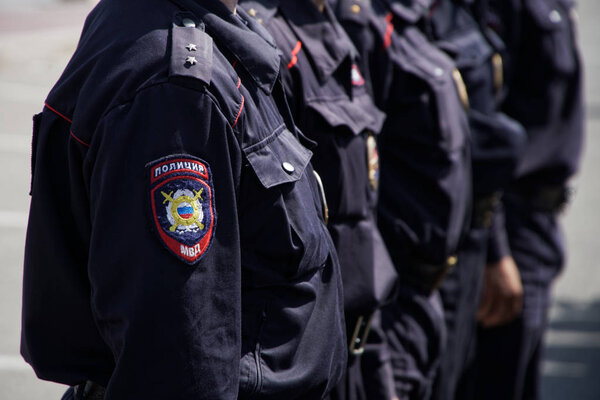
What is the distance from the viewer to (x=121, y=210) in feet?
4.22

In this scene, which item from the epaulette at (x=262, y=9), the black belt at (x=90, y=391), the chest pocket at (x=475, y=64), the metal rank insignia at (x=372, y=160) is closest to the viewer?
the black belt at (x=90, y=391)

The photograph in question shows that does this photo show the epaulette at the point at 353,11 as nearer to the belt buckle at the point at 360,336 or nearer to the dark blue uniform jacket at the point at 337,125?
the dark blue uniform jacket at the point at 337,125

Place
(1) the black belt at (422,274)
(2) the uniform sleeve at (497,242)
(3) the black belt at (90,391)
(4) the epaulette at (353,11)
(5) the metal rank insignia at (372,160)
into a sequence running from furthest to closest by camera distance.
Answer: (2) the uniform sleeve at (497,242)
(1) the black belt at (422,274)
(4) the epaulette at (353,11)
(5) the metal rank insignia at (372,160)
(3) the black belt at (90,391)

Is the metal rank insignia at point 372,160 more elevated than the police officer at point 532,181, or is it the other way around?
the metal rank insignia at point 372,160

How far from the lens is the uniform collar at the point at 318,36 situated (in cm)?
200

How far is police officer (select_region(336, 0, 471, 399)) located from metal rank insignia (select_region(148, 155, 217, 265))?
1209 mm

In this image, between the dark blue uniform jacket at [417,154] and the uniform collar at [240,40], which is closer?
the uniform collar at [240,40]

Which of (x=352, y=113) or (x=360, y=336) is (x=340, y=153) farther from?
(x=360, y=336)

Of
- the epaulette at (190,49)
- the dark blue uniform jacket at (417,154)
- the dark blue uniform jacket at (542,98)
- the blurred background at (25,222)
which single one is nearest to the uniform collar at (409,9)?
the dark blue uniform jacket at (417,154)

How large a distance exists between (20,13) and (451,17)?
1247cm

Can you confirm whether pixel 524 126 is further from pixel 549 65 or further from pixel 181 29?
pixel 181 29

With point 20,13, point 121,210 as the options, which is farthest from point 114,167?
point 20,13

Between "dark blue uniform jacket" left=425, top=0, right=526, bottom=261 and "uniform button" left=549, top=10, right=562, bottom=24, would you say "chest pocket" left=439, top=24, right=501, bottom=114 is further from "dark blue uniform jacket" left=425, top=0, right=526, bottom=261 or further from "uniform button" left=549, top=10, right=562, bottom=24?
"uniform button" left=549, top=10, right=562, bottom=24

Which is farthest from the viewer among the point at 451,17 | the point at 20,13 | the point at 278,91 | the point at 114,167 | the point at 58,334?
the point at 20,13
